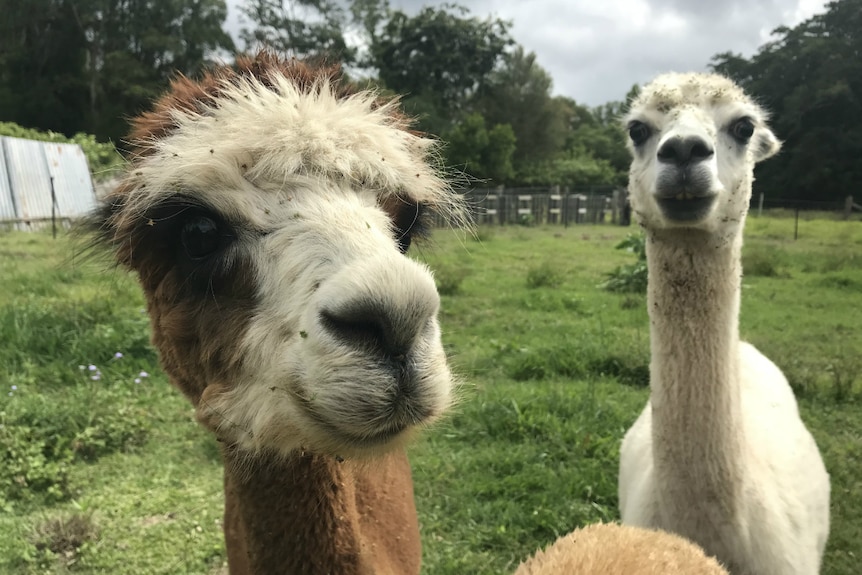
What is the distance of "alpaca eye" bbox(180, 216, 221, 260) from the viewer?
5.36ft

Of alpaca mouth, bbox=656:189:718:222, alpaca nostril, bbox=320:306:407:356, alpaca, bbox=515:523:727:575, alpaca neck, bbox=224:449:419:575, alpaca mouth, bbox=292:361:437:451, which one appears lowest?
alpaca, bbox=515:523:727:575

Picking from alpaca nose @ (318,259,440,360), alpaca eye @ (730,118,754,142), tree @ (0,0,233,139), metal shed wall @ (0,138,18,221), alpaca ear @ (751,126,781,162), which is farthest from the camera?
tree @ (0,0,233,139)

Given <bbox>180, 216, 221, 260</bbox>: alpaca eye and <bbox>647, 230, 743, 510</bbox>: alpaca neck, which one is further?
<bbox>647, 230, 743, 510</bbox>: alpaca neck

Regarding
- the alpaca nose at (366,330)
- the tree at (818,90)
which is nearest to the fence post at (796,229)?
the tree at (818,90)

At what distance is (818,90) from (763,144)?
15.9m

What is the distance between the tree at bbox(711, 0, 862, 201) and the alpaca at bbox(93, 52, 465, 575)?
41.4 ft

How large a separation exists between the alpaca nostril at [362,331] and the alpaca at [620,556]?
100cm

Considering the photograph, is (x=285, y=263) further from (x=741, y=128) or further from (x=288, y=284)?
(x=741, y=128)

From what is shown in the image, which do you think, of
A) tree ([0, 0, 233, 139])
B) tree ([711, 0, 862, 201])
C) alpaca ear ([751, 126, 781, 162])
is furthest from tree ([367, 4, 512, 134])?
alpaca ear ([751, 126, 781, 162])

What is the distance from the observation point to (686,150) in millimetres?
2969

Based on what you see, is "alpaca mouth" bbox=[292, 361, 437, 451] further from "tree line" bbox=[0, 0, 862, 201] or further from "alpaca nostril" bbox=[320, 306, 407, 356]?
"tree line" bbox=[0, 0, 862, 201]

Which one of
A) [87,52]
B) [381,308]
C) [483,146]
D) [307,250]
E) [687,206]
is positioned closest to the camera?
[381,308]

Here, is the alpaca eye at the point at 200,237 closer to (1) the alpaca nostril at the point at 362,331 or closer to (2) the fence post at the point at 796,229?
(1) the alpaca nostril at the point at 362,331

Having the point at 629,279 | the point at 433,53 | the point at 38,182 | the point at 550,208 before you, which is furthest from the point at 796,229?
the point at 433,53
